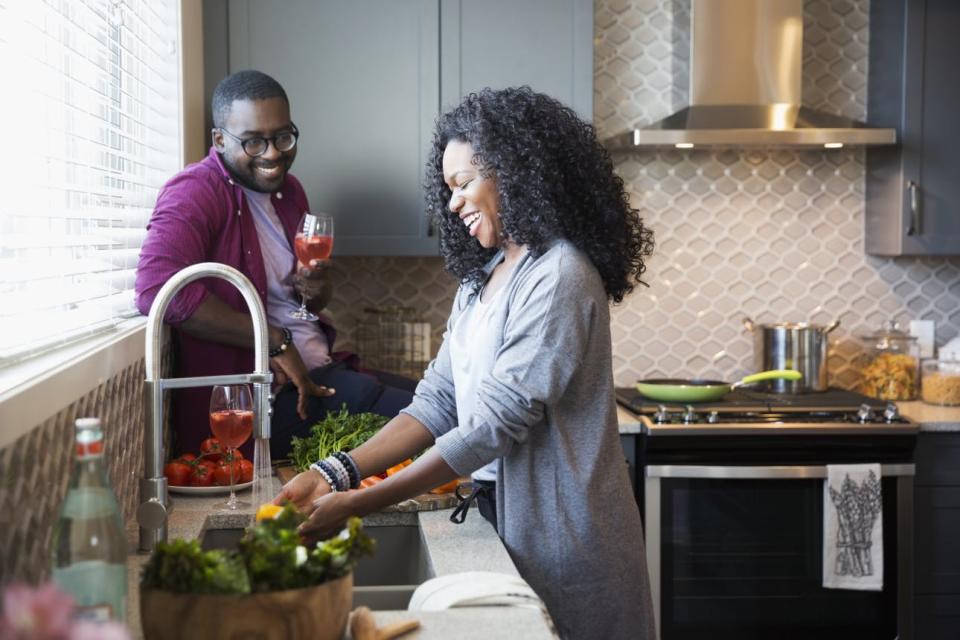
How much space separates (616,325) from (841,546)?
1042mm

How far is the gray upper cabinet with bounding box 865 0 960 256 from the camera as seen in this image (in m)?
3.61

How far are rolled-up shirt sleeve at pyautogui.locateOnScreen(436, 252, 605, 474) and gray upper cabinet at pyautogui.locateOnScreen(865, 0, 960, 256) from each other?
2091 mm

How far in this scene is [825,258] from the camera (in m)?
3.95

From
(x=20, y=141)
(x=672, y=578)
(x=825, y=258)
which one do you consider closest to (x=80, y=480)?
(x=20, y=141)

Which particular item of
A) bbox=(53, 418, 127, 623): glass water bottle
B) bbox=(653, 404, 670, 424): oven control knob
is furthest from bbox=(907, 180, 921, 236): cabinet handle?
bbox=(53, 418, 127, 623): glass water bottle

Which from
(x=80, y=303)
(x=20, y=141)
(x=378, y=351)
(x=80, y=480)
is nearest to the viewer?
(x=80, y=480)

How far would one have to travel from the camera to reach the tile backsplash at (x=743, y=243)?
383cm

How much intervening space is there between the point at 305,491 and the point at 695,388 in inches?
68.7

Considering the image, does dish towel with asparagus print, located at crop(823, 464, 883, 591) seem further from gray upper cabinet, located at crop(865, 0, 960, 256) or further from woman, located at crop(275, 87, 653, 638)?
woman, located at crop(275, 87, 653, 638)

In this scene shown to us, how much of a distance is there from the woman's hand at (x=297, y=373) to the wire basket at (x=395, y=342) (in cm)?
91

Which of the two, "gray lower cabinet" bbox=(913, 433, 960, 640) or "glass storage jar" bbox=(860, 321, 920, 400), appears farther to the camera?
"glass storage jar" bbox=(860, 321, 920, 400)

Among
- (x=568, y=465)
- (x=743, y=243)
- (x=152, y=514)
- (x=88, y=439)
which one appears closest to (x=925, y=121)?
(x=743, y=243)

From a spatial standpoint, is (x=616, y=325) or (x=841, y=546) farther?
(x=616, y=325)

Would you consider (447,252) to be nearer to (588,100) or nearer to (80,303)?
(80,303)
